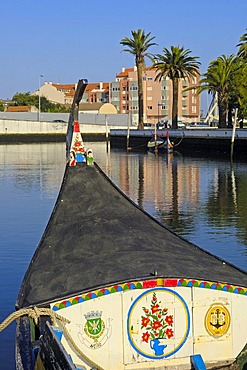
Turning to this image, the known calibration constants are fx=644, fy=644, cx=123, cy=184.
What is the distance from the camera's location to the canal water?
17.2m

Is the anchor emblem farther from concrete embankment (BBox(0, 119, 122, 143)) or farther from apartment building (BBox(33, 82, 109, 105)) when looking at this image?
apartment building (BBox(33, 82, 109, 105))

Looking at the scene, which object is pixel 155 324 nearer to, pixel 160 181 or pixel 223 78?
pixel 160 181

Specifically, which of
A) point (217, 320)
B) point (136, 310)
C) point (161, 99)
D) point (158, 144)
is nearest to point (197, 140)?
point (158, 144)

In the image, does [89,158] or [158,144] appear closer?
[89,158]

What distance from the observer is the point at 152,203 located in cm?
2812

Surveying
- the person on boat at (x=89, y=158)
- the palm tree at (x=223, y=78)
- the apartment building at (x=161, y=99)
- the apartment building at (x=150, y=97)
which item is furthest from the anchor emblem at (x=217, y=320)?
the apartment building at (x=161, y=99)

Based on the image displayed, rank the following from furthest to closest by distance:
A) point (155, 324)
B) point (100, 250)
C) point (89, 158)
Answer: point (89, 158) → point (100, 250) → point (155, 324)

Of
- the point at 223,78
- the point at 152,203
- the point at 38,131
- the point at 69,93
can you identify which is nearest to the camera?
the point at 152,203

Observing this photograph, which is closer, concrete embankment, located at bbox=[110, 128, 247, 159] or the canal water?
the canal water

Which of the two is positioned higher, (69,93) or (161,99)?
(69,93)

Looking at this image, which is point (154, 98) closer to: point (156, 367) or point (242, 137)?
point (242, 137)

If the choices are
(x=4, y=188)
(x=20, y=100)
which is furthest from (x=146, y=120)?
(x=4, y=188)

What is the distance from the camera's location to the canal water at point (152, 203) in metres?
17.2

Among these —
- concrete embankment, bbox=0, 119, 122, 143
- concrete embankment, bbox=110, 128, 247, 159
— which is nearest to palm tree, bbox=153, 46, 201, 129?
concrete embankment, bbox=110, 128, 247, 159
